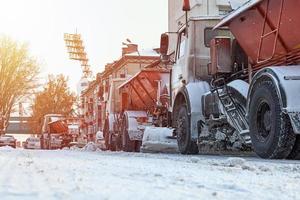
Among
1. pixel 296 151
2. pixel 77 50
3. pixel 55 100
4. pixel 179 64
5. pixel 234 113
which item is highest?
pixel 77 50

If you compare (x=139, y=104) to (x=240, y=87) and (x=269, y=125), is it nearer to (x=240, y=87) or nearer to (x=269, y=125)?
(x=240, y=87)

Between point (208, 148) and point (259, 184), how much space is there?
7298 millimetres

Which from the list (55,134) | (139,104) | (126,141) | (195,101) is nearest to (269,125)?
(195,101)

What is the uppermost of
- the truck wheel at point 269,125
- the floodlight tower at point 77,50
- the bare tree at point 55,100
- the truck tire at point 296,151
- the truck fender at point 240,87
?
the floodlight tower at point 77,50

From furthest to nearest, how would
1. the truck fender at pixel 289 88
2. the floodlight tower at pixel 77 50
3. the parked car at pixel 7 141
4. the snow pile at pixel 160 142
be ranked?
the floodlight tower at pixel 77 50 → the parked car at pixel 7 141 → the snow pile at pixel 160 142 → the truck fender at pixel 289 88

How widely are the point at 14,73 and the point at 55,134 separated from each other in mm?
5006

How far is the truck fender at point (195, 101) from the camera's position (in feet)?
34.0

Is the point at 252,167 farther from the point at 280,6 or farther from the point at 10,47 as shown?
the point at 10,47

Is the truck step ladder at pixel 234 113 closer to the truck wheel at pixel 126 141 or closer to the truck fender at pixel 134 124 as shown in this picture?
the truck fender at pixel 134 124

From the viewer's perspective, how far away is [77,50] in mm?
98312

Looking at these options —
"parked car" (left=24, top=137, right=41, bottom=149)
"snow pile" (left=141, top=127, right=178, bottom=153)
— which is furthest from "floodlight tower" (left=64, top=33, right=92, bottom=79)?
"snow pile" (left=141, top=127, right=178, bottom=153)

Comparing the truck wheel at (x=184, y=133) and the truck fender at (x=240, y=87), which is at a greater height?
the truck fender at (x=240, y=87)

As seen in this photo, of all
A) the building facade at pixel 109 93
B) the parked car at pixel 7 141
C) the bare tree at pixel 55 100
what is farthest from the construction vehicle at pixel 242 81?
the bare tree at pixel 55 100

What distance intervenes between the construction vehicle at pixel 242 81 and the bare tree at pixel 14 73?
92.3 feet
